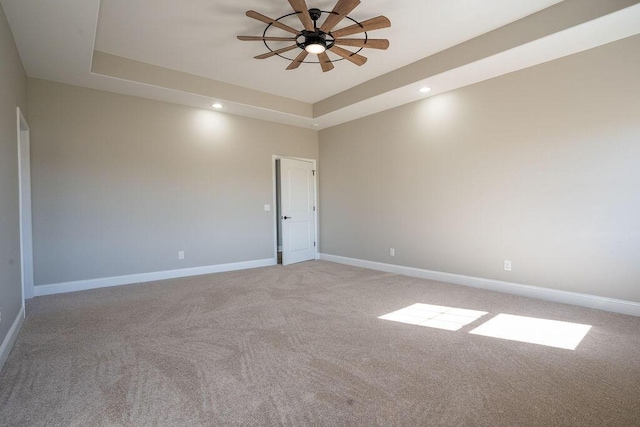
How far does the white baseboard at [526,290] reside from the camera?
326 centimetres

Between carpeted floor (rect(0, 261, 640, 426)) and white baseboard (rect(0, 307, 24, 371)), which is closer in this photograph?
carpeted floor (rect(0, 261, 640, 426))

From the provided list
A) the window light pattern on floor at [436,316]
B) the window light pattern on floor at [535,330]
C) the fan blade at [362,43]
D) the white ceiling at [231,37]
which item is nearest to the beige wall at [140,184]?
the white ceiling at [231,37]

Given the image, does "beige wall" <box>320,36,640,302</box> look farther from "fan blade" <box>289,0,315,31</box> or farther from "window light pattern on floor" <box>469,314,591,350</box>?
"fan blade" <box>289,0,315,31</box>

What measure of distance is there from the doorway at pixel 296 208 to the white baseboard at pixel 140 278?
1.64ft

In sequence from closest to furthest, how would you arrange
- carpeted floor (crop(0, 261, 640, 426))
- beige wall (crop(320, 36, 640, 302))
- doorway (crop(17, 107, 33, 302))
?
1. carpeted floor (crop(0, 261, 640, 426))
2. beige wall (crop(320, 36, 640, 302))
3. doorway (crop(17, 107, 33, 302))

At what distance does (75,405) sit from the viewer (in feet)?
6.04

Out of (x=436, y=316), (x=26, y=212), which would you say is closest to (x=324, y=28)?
(x=436, y=316)

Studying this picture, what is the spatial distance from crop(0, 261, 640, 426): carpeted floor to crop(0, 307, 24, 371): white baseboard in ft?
0.17

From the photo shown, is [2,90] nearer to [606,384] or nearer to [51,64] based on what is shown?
[51,64]

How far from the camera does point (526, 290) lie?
12.7ft

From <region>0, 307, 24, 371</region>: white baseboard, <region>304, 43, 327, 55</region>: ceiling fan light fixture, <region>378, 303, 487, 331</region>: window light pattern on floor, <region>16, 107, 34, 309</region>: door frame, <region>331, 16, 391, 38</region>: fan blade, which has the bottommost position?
<region>378, 303, 487, 331</region>: window light pattern on floor

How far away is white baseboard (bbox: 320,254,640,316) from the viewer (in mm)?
3256

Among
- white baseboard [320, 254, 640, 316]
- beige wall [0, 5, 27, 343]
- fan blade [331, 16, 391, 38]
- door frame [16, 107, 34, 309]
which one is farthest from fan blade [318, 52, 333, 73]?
door frame [16, 107, 34, 309]

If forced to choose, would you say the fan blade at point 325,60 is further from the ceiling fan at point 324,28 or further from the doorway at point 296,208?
the doorway at point 296,208
